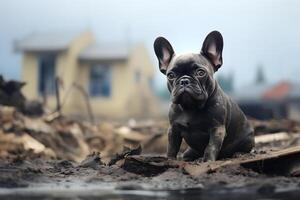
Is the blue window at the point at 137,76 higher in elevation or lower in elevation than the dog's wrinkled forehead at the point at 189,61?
higher

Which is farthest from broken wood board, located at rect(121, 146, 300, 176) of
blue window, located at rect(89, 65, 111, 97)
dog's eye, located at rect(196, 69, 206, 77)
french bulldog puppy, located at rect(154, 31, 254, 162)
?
blue window, located at rect(89, 65, 111, 97)

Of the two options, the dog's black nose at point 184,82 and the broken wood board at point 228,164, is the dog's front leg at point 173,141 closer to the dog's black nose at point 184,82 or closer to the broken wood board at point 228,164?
the broken wood board at point 228,164

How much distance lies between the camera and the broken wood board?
5.48m

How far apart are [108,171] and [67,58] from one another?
3227cm

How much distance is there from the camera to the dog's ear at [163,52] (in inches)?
252

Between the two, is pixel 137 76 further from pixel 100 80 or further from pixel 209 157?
pixel 209 157

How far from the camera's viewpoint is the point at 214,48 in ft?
20.7

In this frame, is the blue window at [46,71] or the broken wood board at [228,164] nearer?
the broken wood board at [228,164]

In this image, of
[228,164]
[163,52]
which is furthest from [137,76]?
[228,164]

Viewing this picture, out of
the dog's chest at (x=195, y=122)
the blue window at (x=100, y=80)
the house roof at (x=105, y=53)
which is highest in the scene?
the house roof at (x=105, y=53)

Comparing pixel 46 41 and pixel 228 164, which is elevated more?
pixel 46 41

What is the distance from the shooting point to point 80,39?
3919cm

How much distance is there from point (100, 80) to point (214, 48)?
33007 mm

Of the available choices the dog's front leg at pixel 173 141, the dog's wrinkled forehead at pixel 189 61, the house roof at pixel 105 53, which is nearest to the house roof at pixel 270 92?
the house roof at pixel 105 53
